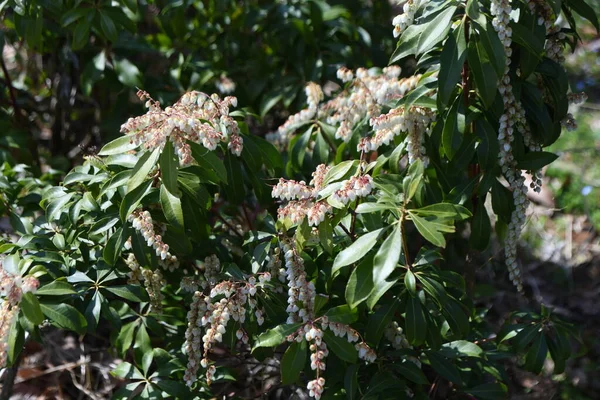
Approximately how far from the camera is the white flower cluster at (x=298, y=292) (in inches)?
72.2

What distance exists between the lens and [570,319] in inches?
139

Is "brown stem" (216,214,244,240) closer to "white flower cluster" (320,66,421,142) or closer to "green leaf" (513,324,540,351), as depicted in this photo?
"white flower cluster" (320,66,421,142)

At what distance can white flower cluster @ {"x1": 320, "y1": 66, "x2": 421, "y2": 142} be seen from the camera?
7.41 feet

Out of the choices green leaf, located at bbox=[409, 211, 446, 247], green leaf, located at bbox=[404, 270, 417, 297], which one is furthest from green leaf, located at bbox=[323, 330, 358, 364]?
green leaf, located at bbox=[409, 211, 446, 247]

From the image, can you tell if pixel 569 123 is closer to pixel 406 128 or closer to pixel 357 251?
pixel 406 128

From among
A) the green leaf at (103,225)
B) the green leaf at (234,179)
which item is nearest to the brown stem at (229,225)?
the green leaf at (234,179)

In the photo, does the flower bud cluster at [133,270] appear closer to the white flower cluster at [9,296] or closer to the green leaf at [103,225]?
the green leaf at [103,225]

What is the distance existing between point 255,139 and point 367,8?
59.2 inches

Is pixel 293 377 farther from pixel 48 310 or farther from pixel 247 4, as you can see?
pixel 247 4

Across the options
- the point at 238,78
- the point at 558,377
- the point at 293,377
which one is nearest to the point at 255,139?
the point at 293,377

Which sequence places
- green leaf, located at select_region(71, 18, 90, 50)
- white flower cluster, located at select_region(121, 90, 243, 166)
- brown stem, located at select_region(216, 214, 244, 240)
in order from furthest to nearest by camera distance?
1. green leaf, located at select_region(71, 18, 90, 50)
2. brown stem, located at select_region(216, 214, 244, 240)
3. white flower cluster, located at select_region(121, 90, 243, 166)

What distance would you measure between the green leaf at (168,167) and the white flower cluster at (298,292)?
0.36 metres

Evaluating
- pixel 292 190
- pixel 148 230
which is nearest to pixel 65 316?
pixel 148 230

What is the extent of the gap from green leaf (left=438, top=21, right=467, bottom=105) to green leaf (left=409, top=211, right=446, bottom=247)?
0.33 meters
